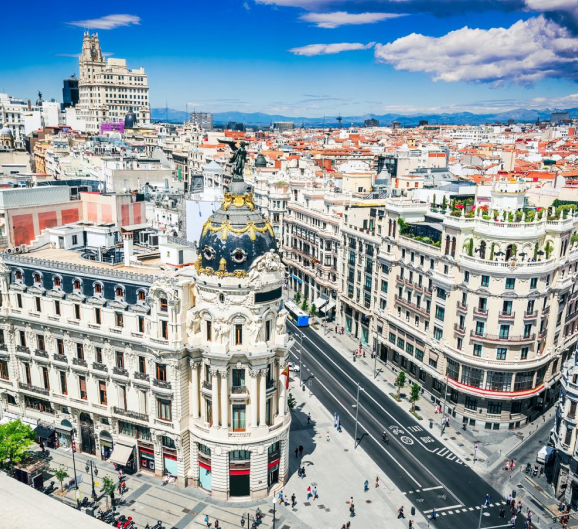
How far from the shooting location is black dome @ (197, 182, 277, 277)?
6300 cm

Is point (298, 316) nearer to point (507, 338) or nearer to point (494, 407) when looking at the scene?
point (494, 407)

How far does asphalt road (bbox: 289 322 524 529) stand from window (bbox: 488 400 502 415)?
542 centimetres

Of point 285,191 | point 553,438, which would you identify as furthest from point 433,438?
point 285,191

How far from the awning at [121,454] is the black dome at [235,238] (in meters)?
25.4

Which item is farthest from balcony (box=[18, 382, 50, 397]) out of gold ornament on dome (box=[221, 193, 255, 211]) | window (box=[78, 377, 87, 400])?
gold ornament on dome (box=[221, 193, 255, 211])

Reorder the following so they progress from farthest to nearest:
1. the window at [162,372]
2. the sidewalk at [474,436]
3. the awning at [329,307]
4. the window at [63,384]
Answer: the awning at [329,307] → the sidewalk at [474,436] → the window at [63,384] → the window at [162,372]

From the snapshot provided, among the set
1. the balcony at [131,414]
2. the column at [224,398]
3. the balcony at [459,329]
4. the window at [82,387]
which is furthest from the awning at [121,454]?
the balcony at [459,329]

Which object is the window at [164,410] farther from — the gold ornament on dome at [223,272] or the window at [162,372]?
the gold ornament on dome at [223,272]

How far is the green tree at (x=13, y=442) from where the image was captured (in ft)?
219

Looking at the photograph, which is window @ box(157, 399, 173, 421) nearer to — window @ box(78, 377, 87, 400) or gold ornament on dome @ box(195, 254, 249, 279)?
window @ box(78, 377, 87, 400)

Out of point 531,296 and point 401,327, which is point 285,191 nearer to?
point 401,327

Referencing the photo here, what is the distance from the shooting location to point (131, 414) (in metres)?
70.4

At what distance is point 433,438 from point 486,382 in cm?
1140

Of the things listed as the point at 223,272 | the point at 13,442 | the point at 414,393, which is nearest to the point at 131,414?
the point at 13,442
